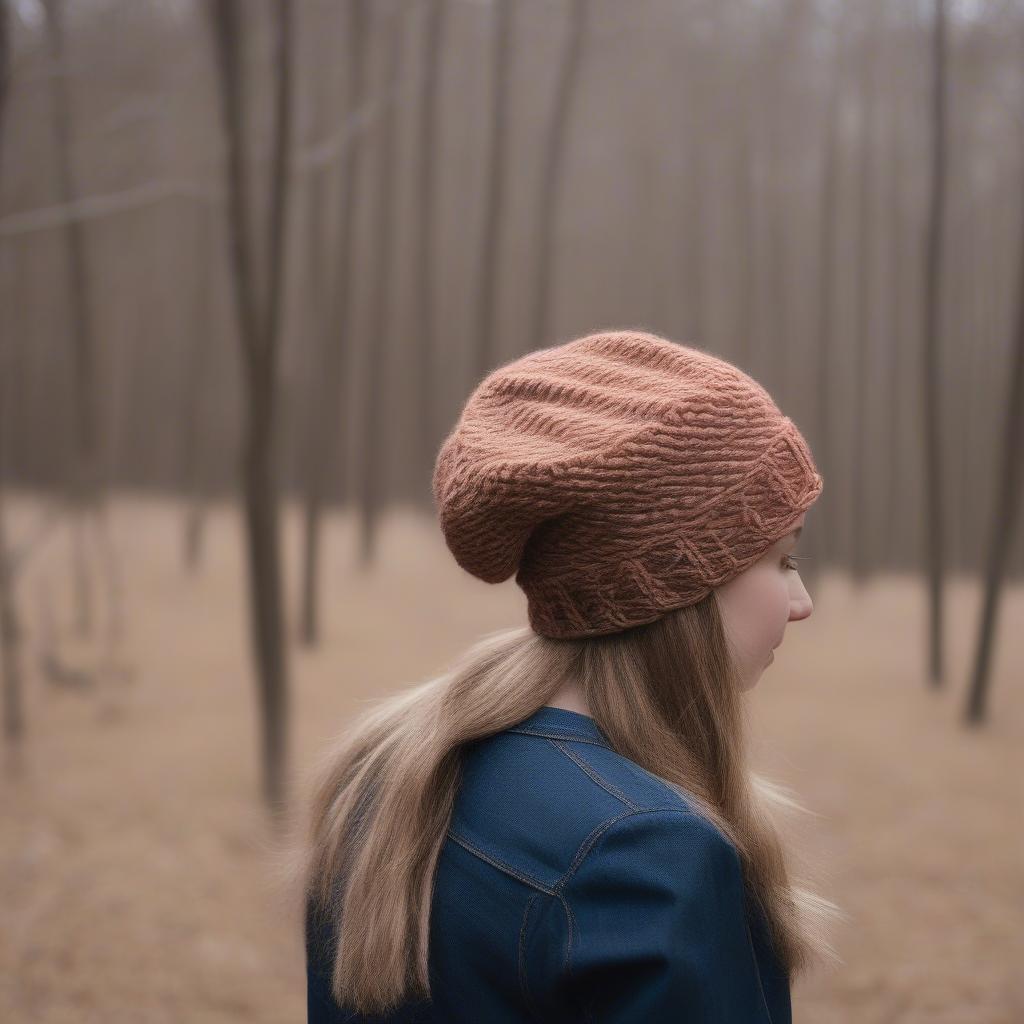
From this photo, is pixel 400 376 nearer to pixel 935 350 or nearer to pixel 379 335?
pixel 379 335

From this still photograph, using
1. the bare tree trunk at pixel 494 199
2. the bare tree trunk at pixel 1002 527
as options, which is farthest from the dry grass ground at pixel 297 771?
the bare tree trunk at pixel 494 199

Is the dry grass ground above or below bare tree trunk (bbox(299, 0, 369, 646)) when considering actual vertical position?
below

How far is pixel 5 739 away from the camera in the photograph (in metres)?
3.25

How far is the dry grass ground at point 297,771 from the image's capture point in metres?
2.69

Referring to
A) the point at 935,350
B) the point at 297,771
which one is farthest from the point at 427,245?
the point at 297,771

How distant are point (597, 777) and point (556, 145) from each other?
383 centimetres

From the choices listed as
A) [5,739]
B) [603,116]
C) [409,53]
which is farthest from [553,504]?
[603,116]

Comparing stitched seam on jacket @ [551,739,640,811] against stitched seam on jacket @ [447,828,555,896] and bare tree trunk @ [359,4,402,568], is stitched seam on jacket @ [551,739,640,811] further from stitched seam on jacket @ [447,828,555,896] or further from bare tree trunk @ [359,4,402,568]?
bare tree trunk @ [359,4,402,568]

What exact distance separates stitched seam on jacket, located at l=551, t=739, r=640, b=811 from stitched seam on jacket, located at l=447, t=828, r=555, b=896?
2.7 inches

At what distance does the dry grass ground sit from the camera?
2688 millimetres

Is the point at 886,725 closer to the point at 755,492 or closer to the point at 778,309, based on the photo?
the point at 778,309

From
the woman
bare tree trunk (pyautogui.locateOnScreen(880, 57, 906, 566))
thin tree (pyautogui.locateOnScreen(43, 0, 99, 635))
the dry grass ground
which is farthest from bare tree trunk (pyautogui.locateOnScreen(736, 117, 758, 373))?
the woman

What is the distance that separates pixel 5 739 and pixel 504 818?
9.94 feet

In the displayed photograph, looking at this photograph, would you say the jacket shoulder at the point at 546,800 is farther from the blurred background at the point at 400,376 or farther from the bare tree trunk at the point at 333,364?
the bare tree trunk at the point at 333,364
